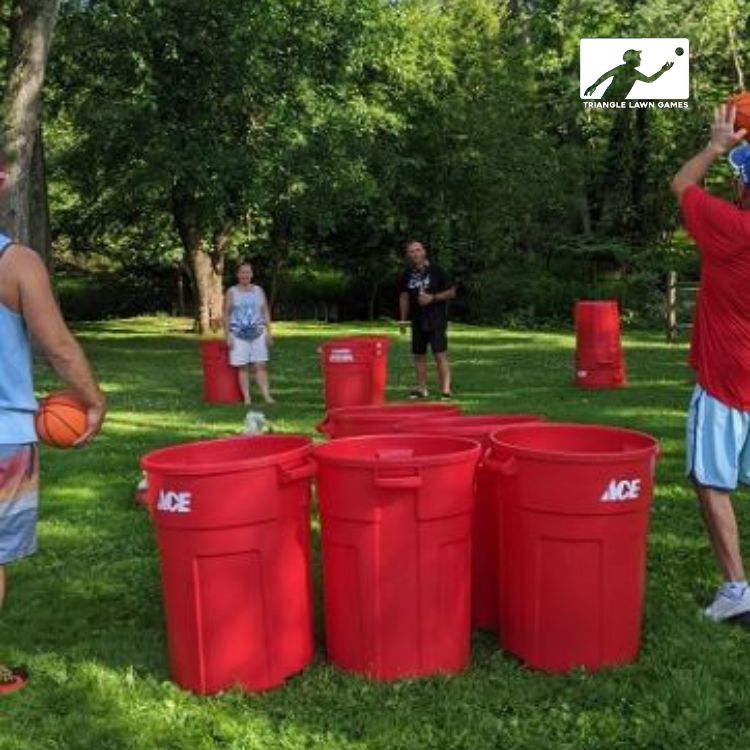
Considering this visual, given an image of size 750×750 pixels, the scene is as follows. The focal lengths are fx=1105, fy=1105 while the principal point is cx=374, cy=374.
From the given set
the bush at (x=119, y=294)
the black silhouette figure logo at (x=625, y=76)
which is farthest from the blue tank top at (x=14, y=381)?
the bush at (x=119, y=294)

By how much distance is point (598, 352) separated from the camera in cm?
1387

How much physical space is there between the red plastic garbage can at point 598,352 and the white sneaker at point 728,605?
8.91m

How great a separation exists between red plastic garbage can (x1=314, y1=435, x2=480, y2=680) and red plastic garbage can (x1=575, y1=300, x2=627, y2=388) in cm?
963

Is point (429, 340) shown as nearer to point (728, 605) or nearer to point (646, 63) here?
point (728, 605)

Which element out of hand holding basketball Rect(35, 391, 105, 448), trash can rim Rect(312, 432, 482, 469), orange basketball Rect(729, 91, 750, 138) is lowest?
trash can rim Rect(312, 432, 482, 469)

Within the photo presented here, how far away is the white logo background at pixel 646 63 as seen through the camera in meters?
31.7

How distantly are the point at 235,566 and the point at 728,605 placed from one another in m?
2.28

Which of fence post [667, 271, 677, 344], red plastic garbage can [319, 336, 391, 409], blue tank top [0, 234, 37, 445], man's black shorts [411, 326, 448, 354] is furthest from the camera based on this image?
fence post [667, 271, 677, 344]

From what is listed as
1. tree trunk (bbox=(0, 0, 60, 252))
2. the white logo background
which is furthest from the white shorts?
the white logo background

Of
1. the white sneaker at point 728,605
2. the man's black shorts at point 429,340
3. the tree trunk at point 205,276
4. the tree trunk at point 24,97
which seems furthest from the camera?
the tree trunk at point 205,276

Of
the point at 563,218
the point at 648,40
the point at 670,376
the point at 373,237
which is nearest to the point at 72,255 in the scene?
the point at 373,237

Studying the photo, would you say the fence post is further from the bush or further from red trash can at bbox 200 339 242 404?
the bush

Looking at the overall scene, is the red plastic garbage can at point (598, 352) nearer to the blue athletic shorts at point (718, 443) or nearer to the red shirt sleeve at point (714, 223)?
the blue athletic shorts at point (718, 443)

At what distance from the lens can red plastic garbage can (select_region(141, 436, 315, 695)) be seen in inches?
163
